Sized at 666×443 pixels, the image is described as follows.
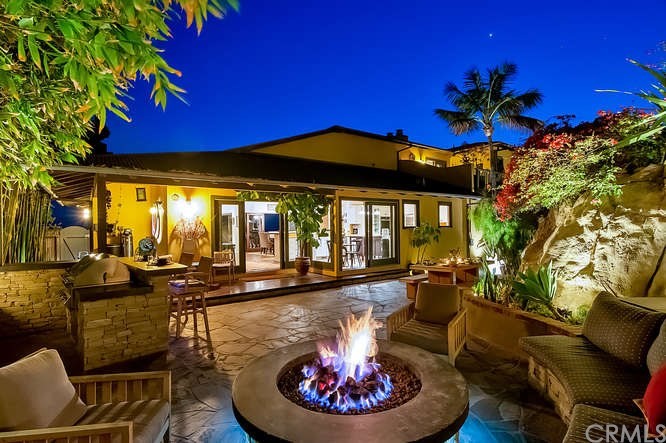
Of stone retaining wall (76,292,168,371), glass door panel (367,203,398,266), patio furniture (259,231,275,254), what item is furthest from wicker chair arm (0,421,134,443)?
patio furniture (259,231,275,254)

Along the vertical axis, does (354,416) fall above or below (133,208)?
below

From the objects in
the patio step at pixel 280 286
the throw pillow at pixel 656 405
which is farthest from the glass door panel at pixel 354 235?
the throw pillow at pixel 656 405

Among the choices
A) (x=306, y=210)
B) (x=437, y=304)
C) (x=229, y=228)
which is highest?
(x=306, y=210)

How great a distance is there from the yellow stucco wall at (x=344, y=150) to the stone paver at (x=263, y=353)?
22.1 feet

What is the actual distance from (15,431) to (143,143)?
2550 inches

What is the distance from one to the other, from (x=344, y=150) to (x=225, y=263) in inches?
265

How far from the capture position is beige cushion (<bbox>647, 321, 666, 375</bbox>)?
98.7 inches

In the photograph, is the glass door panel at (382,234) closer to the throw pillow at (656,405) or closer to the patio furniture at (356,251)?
the patio furniture at (356,251)

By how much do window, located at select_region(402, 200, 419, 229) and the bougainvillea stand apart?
7.07 m

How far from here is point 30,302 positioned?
6.06m

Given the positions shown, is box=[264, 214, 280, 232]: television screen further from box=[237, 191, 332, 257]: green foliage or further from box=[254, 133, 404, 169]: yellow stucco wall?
box=[237, 191, 332, 257]: green foliage

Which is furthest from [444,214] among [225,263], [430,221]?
[225,263]

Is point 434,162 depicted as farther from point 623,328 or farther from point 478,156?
point 623,328

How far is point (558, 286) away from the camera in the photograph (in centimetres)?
485
